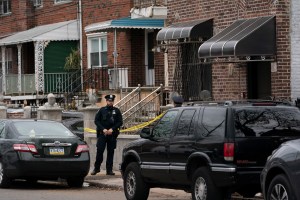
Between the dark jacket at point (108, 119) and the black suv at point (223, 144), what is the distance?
19.6 feet

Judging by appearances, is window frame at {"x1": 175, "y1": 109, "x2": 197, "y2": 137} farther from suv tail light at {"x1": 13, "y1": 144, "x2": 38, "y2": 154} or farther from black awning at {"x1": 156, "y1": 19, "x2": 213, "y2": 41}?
black awning at {"x1": 156, "y1": 19, "x2": 213, "y2": 41}

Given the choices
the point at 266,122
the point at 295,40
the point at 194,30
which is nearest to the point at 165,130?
the point at 266,122

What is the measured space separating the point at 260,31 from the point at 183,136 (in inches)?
267

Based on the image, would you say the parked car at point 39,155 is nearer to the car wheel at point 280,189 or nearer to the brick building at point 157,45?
the brick building at point 157,45

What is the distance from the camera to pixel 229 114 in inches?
539

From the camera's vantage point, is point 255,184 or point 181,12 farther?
point 181,12

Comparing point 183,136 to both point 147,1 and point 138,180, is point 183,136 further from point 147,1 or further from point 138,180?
point 147,1

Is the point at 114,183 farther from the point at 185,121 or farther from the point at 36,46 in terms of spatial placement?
the point at 36,46

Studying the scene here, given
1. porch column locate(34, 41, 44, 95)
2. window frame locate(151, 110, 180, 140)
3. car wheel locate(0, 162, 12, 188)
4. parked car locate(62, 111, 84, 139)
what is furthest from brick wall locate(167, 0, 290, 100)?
porch column locate(34, 41, 44, 95)

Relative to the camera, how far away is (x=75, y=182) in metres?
19.7

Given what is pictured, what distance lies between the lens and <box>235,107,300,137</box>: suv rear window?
13.6 meters

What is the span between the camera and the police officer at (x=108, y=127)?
2106cm

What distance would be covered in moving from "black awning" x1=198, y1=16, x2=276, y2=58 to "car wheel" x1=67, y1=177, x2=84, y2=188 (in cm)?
442

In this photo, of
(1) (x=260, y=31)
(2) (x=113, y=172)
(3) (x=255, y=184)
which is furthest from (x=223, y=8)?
(3) (x=255, y=184)
